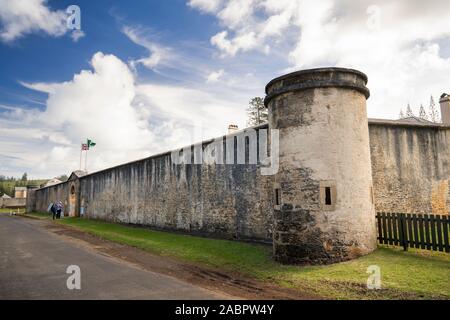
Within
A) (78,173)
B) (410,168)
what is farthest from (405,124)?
(78,173)

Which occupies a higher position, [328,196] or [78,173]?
[78,173]

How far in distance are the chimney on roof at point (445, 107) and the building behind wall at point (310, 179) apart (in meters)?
0.05

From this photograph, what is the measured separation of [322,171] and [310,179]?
0.38 meters

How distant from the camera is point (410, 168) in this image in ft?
42.4

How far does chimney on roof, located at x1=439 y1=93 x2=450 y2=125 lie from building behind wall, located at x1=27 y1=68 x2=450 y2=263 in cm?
5

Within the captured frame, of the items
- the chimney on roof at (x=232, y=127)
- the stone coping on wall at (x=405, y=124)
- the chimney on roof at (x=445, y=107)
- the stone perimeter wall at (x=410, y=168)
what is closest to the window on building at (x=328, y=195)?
the stone perimeter wall at (x=410, y=168)

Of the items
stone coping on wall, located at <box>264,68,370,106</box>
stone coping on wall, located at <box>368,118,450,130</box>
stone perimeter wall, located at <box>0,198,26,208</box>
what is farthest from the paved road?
stone perimeter wall, located at <box>0,198,26,208</box>

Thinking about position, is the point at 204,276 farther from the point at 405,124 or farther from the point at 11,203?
the point at 11,203

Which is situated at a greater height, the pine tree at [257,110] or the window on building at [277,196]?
the pine tree at [257,110]

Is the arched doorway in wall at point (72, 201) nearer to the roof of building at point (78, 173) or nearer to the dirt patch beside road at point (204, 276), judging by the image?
the roof of building at point (78, 173)

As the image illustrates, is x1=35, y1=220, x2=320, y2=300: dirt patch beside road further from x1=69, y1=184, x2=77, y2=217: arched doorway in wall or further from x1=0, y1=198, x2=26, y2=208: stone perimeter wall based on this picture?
x1=0, y1=198, x2=26, y2=208: stone perimeter wall

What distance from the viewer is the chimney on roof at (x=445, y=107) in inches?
604
